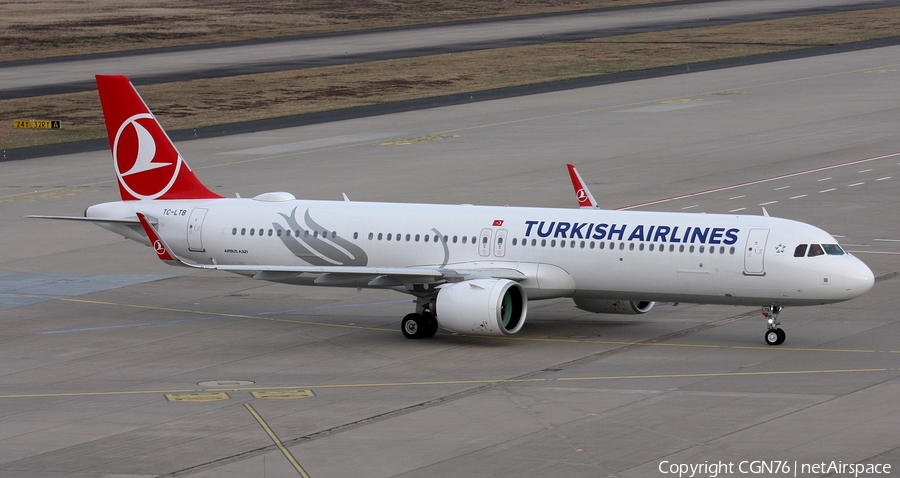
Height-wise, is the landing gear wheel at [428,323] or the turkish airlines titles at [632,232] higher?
the turkish airlines titles at [632,232]

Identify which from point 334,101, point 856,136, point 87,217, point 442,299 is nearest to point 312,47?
point 334,101

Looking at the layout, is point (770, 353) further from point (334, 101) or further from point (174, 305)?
point (334, 101)

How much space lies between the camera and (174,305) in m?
48.4

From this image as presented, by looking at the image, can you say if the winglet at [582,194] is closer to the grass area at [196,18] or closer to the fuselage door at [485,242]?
the fuselage door at [485,242]

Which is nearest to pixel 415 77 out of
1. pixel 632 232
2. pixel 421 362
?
A: pixel 632 232

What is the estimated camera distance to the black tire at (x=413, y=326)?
42.1 meters

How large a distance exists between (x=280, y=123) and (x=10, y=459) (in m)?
63.4

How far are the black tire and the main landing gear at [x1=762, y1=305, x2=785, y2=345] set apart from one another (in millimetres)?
10032

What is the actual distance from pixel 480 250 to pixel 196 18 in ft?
426

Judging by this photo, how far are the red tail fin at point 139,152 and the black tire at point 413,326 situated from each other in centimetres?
1020

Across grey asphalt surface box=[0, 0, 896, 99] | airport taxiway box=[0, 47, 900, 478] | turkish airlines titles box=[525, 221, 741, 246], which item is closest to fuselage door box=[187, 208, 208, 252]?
airport taxiway box=[0, 47, 900, 478]

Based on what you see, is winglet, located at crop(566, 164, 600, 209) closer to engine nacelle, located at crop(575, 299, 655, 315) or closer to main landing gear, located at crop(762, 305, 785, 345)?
engine nacelle, located at crop(575, 299, 655, 315)

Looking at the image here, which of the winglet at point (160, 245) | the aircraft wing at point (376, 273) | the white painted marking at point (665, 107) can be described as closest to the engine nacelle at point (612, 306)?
the aircraft wing at point (376, 273)

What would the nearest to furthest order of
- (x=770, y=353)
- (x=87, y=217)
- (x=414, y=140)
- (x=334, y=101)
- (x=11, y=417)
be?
(x=11, y=417) < (x=770, y=353) < (x=87, y=217) < (x=414, y=140) < (x=334, y=101)
